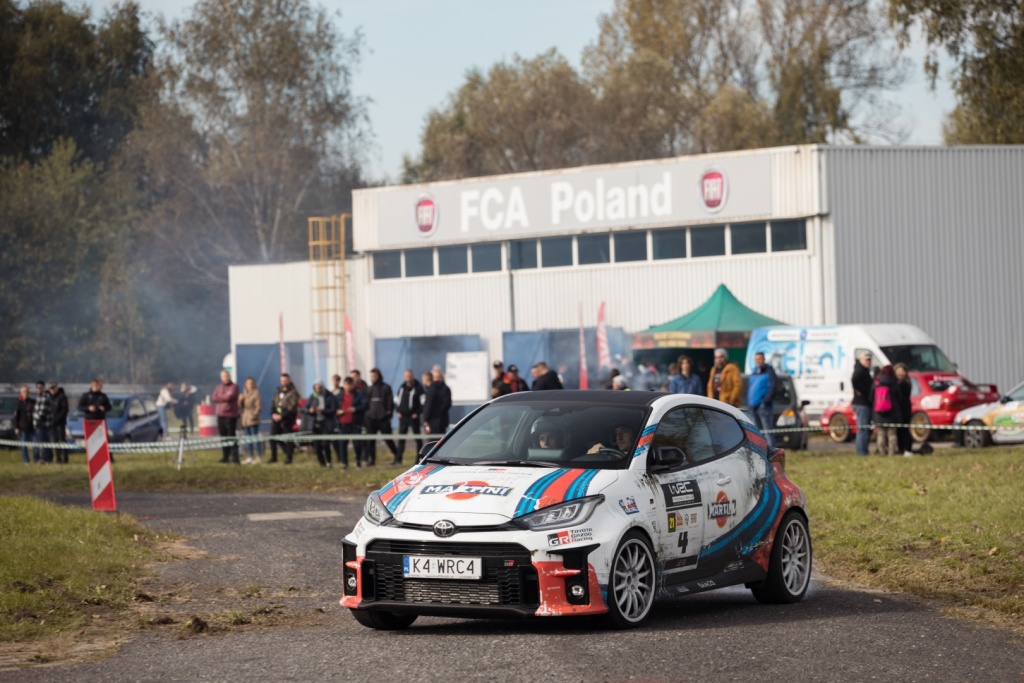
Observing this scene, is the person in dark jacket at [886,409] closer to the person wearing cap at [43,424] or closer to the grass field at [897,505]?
the grass field at [897,505]

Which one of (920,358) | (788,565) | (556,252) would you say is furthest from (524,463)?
(556,252)

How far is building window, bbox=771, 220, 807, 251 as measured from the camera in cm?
3844

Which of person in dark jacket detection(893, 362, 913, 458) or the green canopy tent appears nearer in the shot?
person in dark jacket detection(893, 362, 913, 458)

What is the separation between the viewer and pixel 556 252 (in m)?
42.8

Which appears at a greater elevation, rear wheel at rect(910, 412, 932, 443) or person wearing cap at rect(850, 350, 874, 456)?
person wearing cap at rect(850, 350, 874, 456)

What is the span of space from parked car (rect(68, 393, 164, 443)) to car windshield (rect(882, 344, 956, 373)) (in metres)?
18.4

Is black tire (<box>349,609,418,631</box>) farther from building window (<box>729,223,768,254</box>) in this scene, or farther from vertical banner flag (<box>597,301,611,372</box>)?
building window (<box>729,223,768,254</box>)

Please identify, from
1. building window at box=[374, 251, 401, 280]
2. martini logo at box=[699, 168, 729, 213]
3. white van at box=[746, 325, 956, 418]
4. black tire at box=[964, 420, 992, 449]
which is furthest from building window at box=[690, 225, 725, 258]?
black tire at box=[964, 420, 992, 449]

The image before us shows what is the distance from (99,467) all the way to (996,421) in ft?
51.5

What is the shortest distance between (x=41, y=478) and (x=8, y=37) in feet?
161

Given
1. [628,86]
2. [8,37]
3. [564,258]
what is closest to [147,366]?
[8,37]

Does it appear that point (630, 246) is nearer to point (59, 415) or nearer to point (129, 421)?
point (129, 421)

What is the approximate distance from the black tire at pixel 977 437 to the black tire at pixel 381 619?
19.4 meters

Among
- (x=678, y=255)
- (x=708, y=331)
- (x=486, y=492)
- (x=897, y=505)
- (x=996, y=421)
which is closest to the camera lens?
(x=486, y=492)
